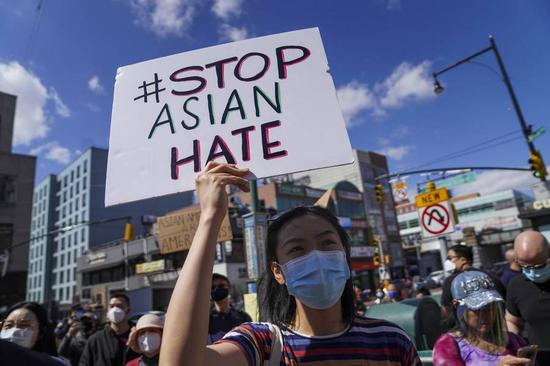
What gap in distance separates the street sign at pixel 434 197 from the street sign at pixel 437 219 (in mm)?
141

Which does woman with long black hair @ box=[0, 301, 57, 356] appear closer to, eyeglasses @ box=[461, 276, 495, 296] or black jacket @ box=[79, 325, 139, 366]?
black jacket @ box=[79, 325, 139, 366]

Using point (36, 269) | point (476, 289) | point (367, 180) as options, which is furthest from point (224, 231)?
point (36, 269)

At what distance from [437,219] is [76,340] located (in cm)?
732

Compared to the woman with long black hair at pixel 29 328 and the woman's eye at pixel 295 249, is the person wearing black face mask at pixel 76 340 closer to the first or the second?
the woman with long black hair at pixel 29 328

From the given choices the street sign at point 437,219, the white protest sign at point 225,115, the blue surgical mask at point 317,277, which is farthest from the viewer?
the street sign at point 437,219

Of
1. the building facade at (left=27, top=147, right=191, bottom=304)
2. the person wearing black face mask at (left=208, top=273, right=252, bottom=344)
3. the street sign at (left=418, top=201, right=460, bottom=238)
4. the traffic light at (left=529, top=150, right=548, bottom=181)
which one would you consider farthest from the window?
the traffic light at (left=529, top=150, right=548, bottom=181)

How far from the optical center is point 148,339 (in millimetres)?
3584

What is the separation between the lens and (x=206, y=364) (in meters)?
1.19

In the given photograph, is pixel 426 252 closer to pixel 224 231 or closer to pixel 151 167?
pixel 224 231

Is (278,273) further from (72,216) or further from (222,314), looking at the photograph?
(72,216)

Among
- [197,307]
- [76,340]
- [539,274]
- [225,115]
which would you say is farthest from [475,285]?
[76,340]

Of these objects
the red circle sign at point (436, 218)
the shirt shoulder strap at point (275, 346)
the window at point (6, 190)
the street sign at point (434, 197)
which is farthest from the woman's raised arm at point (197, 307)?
the window at point (6, 190)

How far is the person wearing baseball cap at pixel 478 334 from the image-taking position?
2463 millimetres

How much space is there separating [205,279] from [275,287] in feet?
2.17
